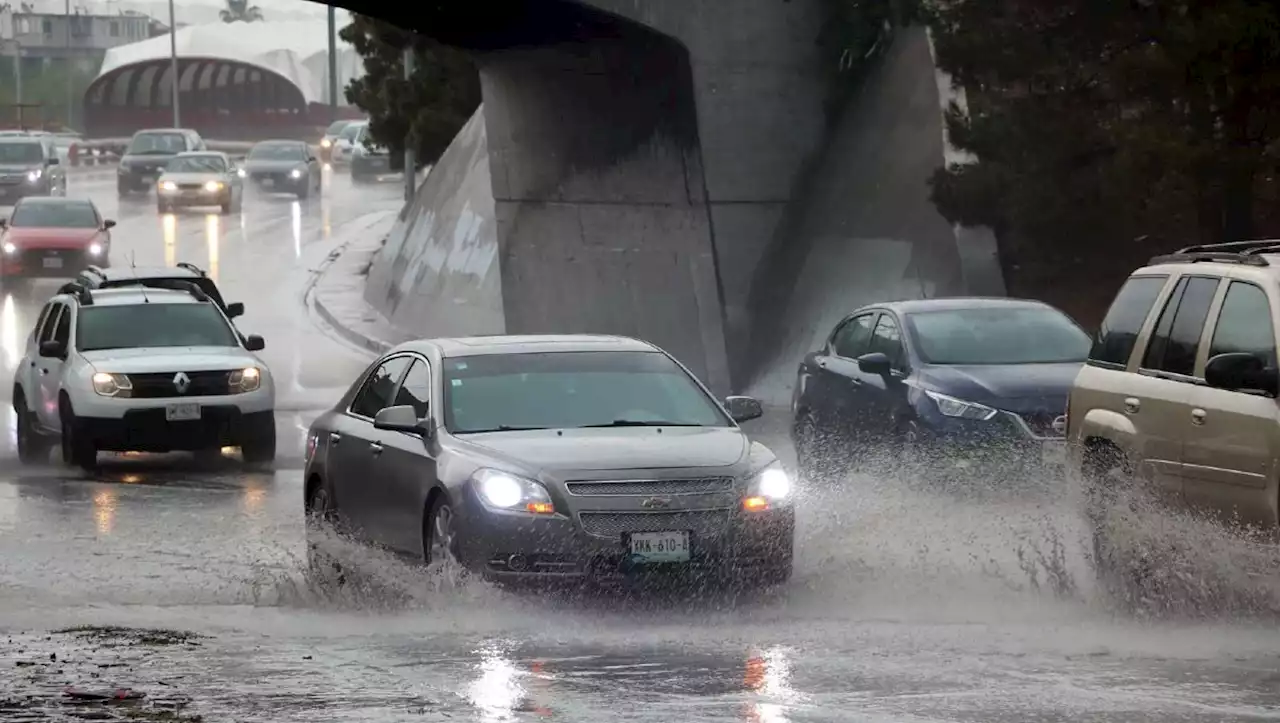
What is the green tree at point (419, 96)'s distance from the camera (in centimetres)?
3806

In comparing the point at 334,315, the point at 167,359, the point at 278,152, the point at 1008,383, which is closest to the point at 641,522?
the point at 1008,383

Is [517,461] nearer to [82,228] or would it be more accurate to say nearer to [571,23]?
[571,23]

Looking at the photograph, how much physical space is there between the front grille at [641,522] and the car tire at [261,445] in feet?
33.4

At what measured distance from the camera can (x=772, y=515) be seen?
10.9m

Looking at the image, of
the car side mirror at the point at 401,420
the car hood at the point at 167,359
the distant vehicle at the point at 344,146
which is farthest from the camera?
the distant vehicle at the point at 344,146

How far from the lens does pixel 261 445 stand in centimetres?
2050

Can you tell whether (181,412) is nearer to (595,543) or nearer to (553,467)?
(553,467)

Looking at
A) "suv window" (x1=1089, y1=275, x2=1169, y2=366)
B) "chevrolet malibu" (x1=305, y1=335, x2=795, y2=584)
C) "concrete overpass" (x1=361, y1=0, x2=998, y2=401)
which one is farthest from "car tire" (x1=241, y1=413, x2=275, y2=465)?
"suv window" (x1=1089, y1=275, x2=1169, y2=366)

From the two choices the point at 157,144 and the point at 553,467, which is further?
the point at 157,144

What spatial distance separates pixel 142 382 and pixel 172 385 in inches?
10.1

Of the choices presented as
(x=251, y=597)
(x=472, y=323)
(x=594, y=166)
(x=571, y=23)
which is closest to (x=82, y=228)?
(x=472, y=323)

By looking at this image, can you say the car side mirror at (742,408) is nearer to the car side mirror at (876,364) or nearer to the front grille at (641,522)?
the front grille at (641,522)

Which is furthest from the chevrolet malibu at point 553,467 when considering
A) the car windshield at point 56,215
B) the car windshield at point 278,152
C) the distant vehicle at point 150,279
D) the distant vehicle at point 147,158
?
the car windshield at point 278,152

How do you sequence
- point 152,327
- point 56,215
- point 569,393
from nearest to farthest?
point 569,393, point 152,327, point 56,215
